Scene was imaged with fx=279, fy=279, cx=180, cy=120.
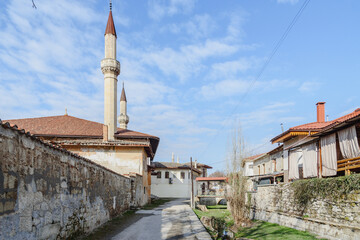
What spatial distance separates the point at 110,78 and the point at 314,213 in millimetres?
16975

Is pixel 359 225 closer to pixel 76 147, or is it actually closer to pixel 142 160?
pixel 142 160

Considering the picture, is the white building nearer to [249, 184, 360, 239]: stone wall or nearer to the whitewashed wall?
the whitewashed wall

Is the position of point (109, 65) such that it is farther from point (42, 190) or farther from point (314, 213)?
point (42, 190)

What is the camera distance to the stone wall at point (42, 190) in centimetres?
367

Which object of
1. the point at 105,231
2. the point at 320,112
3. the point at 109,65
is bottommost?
the point at 105,231

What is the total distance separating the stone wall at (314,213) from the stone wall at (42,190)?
758cm

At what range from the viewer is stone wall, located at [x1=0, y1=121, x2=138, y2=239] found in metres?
3.67

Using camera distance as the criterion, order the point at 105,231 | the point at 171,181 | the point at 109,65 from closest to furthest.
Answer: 1. the point at 105,231
2. the point at 109,65
3. the point at 171,181

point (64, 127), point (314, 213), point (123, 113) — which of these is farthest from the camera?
point (123, 113)

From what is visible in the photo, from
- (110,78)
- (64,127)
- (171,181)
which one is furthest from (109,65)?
(171,181)

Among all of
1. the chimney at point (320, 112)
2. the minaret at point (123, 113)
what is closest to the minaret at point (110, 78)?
the minaret at point (123, 113)

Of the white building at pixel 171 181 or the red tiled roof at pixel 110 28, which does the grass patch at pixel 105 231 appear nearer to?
the red tiled roof at pixel 110 28

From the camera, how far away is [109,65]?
858 inches

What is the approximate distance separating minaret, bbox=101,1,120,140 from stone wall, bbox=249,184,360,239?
12.0 m
